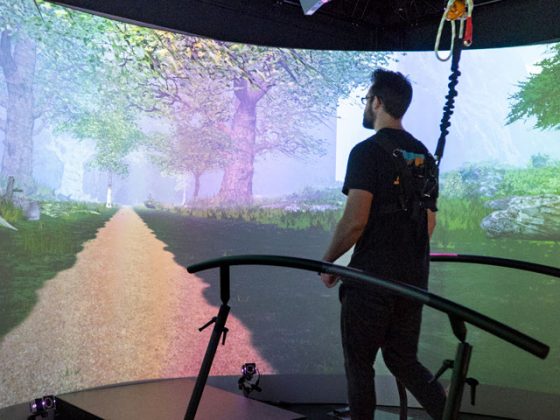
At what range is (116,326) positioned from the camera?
14.5 ft

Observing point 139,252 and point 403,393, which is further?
point 139,252

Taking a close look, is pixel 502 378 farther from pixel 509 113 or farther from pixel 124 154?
pixel 124 154

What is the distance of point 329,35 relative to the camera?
4.68 metres

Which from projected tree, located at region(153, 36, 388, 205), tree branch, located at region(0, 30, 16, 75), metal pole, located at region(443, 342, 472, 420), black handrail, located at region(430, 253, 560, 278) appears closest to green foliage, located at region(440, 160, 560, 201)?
projected tree, located at region(153, 36, 388, 205)

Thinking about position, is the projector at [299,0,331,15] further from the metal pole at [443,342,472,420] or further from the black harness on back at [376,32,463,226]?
the metal pole at [443,342,472,420]

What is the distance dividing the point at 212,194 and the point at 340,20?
1731 mm

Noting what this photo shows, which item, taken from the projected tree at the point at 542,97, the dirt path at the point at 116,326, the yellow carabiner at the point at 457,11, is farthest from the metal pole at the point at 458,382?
the projected tree at the point at 542,97

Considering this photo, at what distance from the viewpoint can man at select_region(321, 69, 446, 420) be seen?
7.14 feet

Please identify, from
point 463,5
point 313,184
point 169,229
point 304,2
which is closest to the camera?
point 463,5

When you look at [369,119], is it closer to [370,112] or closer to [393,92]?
[370,112]

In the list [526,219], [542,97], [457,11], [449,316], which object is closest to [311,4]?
[457,11]

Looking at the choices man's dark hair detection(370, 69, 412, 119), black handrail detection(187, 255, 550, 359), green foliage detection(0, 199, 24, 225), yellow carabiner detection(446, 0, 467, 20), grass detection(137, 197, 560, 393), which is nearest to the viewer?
black handrail detection(187, 255, 550, 359)

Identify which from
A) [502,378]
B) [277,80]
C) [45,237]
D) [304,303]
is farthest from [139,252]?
[502,378]

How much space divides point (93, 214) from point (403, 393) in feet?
9.04
